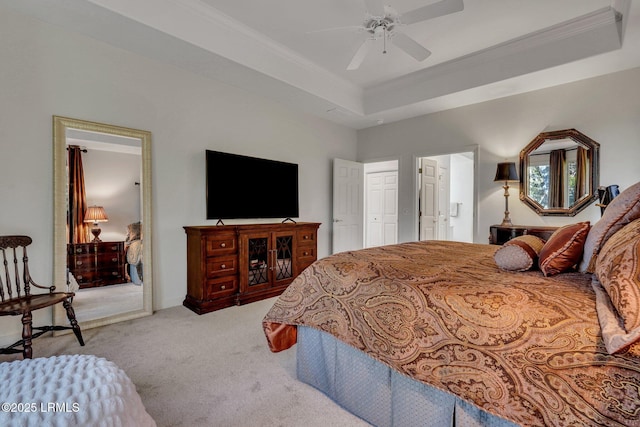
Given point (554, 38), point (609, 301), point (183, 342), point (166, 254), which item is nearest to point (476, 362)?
point (609, 301)

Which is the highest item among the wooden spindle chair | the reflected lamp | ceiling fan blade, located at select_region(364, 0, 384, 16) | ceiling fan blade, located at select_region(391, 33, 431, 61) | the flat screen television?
ceiling fan blade, located at select_region(364, 0, 384, 16)

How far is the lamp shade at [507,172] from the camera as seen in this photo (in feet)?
12.6

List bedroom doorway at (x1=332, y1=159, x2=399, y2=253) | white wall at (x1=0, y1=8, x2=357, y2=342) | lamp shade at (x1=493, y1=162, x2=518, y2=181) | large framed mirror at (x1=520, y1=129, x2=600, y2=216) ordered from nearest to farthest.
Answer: white wall at (x1=0, y1=8, x2=357, y2=342), large framed mirror at (x1=520, y1=129, x2=600, y2=216), lamp shade at (x1=493, y1=162, x2=518, y2=181), bedroom doorway at (x1=332, y1=159, x2=399, y2=253)

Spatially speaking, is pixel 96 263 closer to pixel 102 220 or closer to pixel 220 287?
pixel 102 220

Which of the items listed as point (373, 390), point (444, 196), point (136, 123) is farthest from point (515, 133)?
point (136, 123)

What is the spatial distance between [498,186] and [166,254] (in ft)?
14.6

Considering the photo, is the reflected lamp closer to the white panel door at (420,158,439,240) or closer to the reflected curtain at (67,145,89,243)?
the reflected curtain at (67,145,89,243)

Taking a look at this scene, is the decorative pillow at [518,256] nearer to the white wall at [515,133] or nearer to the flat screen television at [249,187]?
the white wall at [515,133]

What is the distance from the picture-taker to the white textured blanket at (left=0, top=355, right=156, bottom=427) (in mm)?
874

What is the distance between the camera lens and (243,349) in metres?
2.35

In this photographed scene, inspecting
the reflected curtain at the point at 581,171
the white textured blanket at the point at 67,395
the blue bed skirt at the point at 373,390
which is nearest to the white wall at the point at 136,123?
the white textured blanket at the point at 67,395

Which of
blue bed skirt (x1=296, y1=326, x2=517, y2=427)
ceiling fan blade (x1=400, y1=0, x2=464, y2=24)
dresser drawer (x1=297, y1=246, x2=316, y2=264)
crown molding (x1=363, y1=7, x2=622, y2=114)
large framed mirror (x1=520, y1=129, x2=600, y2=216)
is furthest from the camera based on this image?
dresser drawer (x1=297, y1=246, x2=316, y2=264)

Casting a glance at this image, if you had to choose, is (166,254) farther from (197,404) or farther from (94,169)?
(197,404)

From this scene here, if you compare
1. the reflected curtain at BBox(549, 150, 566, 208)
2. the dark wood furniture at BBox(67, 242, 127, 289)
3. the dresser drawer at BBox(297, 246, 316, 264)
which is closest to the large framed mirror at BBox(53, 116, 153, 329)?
the dark wood furniture at BBox(67, 242, 127, 289)
